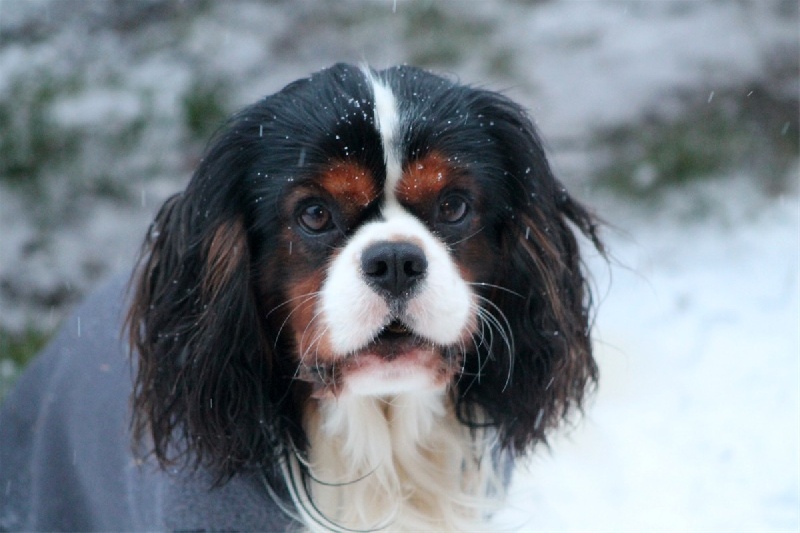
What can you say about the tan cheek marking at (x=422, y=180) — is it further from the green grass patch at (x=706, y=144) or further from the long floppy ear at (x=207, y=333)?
the green grass patch at (x=706, y=144)

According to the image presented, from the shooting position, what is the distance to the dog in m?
1.92

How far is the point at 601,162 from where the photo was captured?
468 cm

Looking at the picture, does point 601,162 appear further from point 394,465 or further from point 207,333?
point 207,333

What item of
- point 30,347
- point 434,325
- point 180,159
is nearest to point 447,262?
point 434,325

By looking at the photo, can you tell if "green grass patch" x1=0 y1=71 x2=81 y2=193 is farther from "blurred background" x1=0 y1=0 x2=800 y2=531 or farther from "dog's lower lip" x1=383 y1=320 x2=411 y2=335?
"dog's lower lip" x1=383 y1=320 x2=411 y2=335

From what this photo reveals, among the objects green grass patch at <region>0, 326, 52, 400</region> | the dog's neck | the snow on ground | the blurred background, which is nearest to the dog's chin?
the dog's neck

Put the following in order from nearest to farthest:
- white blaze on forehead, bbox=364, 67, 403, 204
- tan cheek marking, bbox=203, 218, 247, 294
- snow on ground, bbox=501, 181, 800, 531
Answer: white blaze on forehead, bbox=364, 67, 403, 204 < tan cheek marking, bbox=203, 218, 247, 294 < snow on ground, bbox=501, 181, 800, 531

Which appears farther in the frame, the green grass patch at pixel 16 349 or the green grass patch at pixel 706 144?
the green grass patch at pixel 706 144

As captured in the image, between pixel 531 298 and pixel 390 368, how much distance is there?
1.31 ft

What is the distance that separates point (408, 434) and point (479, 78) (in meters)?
2.96

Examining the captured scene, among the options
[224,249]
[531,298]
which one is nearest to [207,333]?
[224,249]

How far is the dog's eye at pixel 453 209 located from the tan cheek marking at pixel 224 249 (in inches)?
15.2

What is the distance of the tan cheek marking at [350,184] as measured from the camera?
192cm

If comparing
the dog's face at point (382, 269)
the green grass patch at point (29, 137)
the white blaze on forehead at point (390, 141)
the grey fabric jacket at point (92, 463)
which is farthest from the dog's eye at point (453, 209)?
the green grass patch at point (29, 137)
